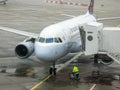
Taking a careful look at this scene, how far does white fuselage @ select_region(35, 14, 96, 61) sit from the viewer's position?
23.2 m

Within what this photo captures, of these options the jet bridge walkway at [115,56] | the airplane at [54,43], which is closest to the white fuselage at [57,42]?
the airplane at [54,43]

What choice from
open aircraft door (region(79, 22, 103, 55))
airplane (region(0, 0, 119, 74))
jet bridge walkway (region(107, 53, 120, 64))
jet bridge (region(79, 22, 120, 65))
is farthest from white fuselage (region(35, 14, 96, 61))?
jet bridge walkway (region(107, 53, 120, 64))

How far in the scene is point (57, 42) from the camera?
79.6ft

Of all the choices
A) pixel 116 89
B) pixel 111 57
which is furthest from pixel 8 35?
pixel 116 89

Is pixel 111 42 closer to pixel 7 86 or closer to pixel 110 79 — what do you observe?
pixel 110 79

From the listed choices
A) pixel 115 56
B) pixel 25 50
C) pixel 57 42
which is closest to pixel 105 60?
pixel 115 56

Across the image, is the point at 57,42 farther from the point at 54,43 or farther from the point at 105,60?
the point at 105,60

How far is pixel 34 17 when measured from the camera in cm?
5822

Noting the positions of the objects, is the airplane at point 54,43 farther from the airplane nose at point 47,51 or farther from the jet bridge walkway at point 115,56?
the jet bridge walkway at point 115,56

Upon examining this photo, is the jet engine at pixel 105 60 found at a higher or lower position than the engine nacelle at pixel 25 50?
lower

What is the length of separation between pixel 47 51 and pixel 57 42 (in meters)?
1.56

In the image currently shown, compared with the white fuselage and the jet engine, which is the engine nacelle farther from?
the jet engine

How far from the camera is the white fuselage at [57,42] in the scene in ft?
76.0

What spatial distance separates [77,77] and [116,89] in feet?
10.6
